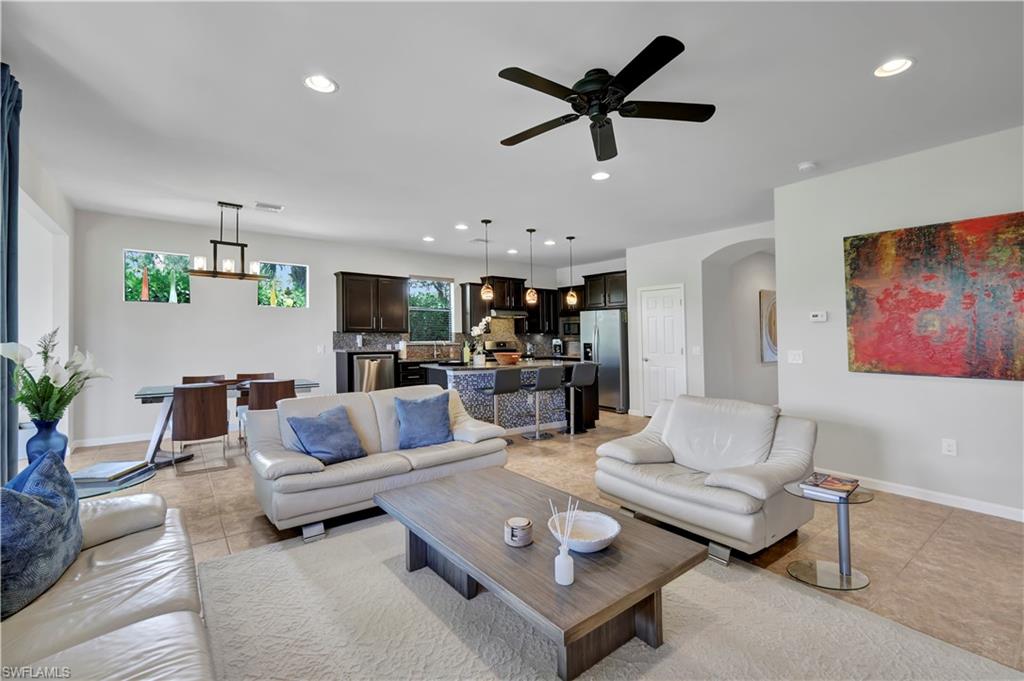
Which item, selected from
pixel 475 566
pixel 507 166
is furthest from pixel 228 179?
pixel 475 566

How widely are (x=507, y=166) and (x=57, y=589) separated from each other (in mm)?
3621

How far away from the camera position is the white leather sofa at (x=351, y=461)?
2887mm

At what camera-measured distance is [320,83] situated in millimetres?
2582

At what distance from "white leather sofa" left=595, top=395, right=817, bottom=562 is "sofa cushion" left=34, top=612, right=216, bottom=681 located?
2359mm

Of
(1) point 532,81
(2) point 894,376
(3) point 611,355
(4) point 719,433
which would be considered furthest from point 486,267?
(1) point 532,81

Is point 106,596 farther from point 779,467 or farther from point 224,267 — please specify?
point 224,267

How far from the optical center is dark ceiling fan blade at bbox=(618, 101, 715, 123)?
2244 mm

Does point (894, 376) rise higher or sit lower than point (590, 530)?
higher

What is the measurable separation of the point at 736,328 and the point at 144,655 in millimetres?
7588

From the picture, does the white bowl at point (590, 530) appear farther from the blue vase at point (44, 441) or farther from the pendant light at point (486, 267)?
the pendant light at point (486, 267)

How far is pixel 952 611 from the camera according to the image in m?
2.13

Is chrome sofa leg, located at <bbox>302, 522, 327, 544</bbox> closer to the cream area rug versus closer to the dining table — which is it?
the cream area rug

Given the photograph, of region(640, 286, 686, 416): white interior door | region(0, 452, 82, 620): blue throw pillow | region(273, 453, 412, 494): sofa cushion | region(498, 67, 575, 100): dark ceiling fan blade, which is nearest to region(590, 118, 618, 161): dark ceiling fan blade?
region(498, 67, 575, 100): dark ceiling fan blade

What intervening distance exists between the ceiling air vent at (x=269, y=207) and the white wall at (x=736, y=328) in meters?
5.54
